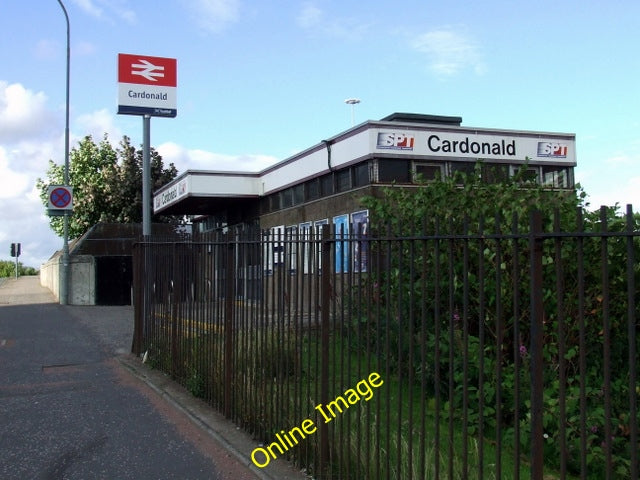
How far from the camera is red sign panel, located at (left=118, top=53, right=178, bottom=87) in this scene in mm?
13779

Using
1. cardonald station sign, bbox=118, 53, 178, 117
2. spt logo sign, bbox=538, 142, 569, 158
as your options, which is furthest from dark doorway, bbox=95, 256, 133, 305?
spt logo sign, bbox=538, 142, 569, 158

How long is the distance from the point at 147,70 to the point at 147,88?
0.43 metres

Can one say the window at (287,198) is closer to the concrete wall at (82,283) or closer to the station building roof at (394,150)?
the station building roof at (394,150)

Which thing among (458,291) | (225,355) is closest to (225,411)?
(225,355)

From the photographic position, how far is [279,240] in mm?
5016

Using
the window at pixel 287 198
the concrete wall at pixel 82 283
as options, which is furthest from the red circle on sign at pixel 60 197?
the window at pixel 287 198

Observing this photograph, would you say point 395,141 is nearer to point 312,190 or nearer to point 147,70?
point 312,190

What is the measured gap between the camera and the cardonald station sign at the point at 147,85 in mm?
13679

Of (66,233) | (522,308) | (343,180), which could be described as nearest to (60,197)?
(66,233)

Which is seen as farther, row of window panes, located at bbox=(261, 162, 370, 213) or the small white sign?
the small white sign

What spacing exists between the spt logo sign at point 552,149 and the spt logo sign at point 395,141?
3.67 meters

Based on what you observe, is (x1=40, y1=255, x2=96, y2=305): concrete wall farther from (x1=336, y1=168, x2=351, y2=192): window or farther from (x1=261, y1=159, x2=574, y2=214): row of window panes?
(x1=336, y1=168, x2=351, y2=192): window

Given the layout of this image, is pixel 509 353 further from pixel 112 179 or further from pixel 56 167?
pixel 56 167

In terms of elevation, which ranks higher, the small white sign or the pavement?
the small white sign
